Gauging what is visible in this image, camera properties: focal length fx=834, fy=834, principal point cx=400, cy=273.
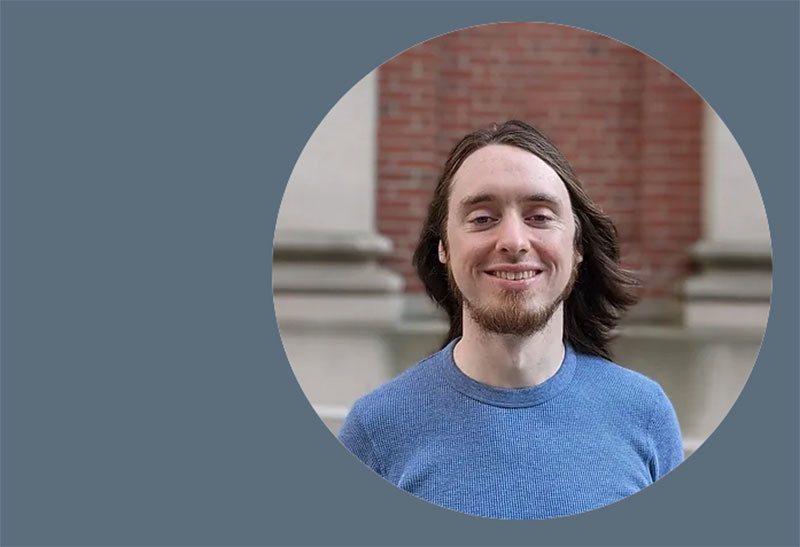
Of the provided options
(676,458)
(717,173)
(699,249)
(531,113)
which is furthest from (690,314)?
(531,113)

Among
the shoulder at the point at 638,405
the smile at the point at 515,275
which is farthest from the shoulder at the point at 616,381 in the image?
the smile at the point at 515,275

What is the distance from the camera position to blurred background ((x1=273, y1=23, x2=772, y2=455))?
2.04 metres

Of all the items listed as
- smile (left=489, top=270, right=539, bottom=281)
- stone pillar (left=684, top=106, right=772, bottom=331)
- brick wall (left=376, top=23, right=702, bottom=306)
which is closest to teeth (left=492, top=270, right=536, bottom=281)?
smile (left=489, top=270, right=539, bottom=281)

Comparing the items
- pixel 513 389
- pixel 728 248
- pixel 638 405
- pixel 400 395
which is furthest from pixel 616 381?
pixel 728 248

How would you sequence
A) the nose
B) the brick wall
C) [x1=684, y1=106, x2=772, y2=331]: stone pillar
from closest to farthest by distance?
the nose, [x1=684, y1=106, x2=772, y2=331]: stone pillar, the brick wall

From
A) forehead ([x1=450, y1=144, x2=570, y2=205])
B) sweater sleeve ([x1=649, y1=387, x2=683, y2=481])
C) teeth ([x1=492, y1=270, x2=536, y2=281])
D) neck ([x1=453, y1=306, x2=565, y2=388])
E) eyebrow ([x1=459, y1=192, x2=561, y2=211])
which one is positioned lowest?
sweater sleeve ([x1=649, y1=387, x2=683, y2=481])

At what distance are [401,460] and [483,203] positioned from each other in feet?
1.77

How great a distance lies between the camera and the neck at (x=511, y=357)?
1.65 meters

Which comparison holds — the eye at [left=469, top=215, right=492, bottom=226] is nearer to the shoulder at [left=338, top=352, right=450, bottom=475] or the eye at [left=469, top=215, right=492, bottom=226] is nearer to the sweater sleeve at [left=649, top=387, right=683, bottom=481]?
the shoulder at [left=338, top=352, right=450, bottom=475]

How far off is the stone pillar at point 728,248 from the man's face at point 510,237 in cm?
63

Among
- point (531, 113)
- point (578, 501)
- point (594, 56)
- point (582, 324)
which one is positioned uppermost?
point (594, 56)

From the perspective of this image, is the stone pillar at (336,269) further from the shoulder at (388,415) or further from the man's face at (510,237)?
the man's face at (510,237)

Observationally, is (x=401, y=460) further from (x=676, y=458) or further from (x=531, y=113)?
(x=531, y=113)

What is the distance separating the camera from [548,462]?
162cm
